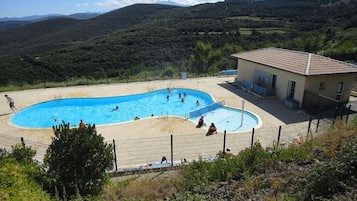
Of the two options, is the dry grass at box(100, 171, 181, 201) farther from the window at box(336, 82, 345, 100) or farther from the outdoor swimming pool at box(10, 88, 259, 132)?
the window at box(336, 82, 345, 100)

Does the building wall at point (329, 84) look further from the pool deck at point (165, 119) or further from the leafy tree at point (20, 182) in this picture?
the leafy tree at point (20, 182)

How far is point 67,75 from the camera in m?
42.3

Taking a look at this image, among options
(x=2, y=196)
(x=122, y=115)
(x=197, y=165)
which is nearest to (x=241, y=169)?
(x=197, y=165)

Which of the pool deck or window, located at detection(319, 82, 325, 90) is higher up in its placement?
window, located at detection(319, 82, 325, 90)

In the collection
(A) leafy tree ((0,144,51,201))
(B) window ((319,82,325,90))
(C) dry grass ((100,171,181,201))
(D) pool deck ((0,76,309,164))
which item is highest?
(A) leafy tree ((0,144,51,201))

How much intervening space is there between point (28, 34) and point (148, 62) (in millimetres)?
63839

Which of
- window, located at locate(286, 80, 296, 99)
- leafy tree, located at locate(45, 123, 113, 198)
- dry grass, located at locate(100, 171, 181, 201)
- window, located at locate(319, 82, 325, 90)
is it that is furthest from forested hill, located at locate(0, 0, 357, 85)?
dry grass, located at locate(100, 171, 181, 201)

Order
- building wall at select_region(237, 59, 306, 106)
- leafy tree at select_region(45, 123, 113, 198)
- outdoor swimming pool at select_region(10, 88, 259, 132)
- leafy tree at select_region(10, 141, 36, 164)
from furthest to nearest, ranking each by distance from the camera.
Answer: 1. outdoor swimming pool at select_region(10, 88, 259, 132)
2. building wall at select_region(237, 59, 306, 106)
3. leafy tree at select_region(10, 141, 36, 164)
4. leafy tree at select_region(45, 123, 113, 198)

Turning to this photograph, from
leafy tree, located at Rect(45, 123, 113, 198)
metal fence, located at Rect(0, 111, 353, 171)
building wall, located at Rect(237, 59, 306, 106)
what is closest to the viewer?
leafy tree, located at Rect(45, 123, 113, 198)

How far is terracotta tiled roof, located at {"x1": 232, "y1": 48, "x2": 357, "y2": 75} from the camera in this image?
1770 cm

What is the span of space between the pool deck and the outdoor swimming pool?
60 centimetres

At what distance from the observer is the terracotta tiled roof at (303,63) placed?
17.7m

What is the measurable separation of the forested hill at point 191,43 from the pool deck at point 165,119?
779 cm

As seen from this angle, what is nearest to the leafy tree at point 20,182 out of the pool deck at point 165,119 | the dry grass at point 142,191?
the dry grass at point 142,191
